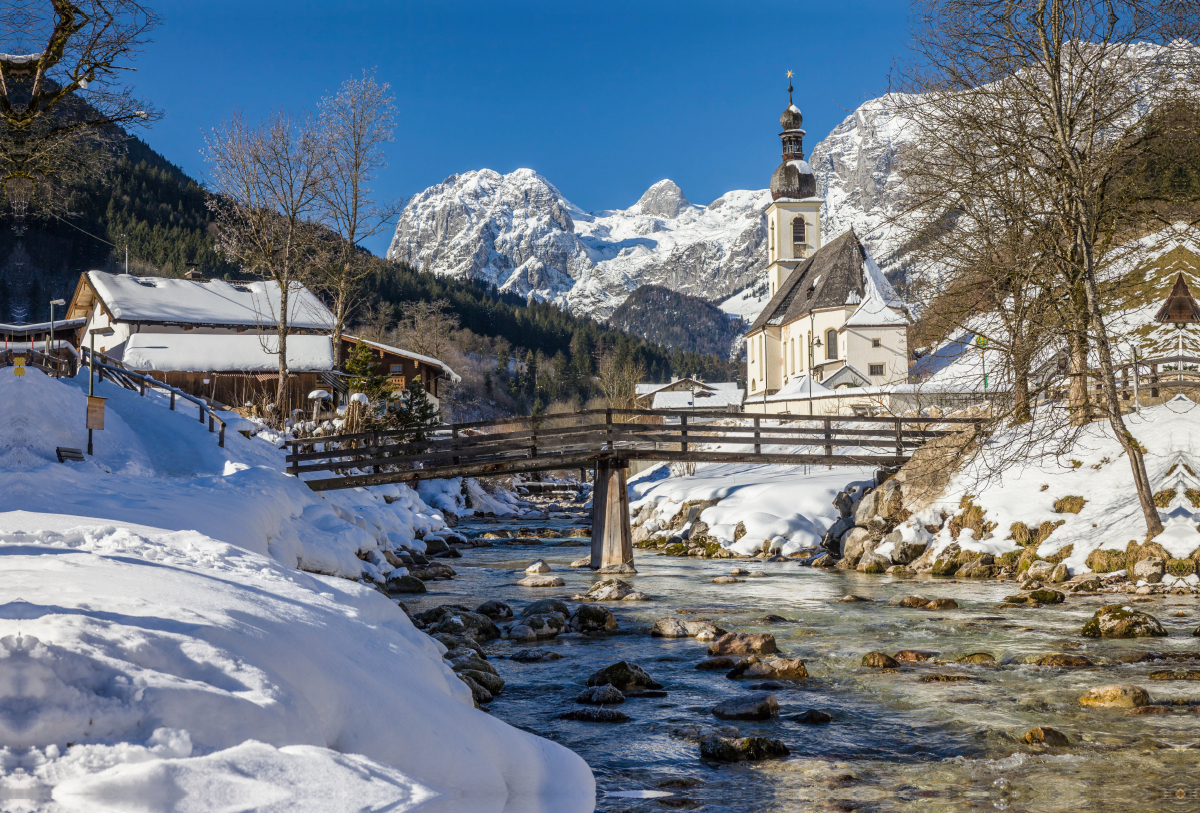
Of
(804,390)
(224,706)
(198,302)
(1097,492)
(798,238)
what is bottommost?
(224,706)

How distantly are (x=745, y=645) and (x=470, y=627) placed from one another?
161 inches

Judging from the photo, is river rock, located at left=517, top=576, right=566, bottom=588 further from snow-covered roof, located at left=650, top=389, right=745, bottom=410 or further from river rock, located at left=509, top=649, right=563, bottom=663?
snow-covered roof, located at left=650, top=389, right=745, bottom=410

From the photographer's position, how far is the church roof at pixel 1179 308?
28469mm

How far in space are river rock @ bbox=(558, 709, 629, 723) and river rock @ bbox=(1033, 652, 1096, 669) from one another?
5.31 metres

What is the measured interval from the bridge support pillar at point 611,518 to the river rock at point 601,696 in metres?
12.2

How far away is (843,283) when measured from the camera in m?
60.8

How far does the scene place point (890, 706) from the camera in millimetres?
9375

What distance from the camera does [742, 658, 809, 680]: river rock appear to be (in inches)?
426

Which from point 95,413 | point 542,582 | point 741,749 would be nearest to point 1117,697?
point 741,749

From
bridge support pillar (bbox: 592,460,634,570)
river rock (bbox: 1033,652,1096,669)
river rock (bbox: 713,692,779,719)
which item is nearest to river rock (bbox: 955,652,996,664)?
river rock (bbox: 1033,652,1096,669)

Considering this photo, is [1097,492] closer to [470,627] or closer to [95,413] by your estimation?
[470,627]

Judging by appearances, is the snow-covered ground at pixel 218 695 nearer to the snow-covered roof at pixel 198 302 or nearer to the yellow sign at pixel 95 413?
the yellow sign at pixel 95 413

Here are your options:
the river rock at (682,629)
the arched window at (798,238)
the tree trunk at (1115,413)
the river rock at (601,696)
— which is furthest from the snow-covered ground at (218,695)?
the arched window at (798,238)

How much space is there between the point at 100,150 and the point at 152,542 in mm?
11618
